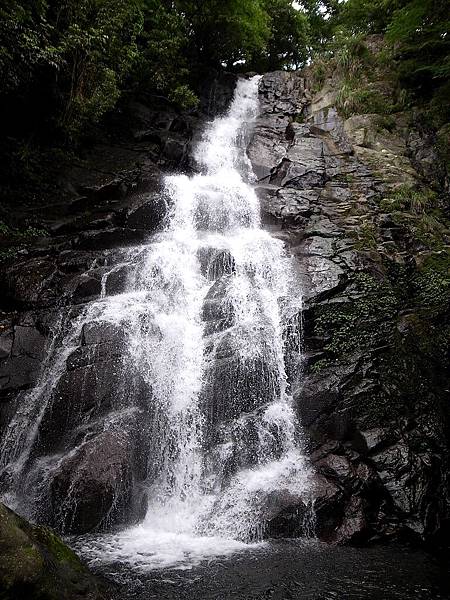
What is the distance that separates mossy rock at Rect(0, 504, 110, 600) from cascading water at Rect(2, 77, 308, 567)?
4.84ft

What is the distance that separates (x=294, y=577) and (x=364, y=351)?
194 inches

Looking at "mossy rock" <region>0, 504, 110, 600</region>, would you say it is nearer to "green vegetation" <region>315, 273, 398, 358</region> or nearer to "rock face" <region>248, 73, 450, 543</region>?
"rock face" <region>248, 73, 450, 543</region>

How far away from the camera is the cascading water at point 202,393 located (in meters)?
6.70

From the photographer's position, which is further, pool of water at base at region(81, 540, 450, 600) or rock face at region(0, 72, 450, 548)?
rock face at region(0, 72, 450, 548)

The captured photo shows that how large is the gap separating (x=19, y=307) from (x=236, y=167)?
9.46m

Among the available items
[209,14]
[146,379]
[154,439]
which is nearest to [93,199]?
[146,379]

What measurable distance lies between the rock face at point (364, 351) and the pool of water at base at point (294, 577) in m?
0.78

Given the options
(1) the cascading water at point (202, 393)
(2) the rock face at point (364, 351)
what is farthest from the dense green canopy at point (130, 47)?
(1) the cascading water at point (202, 393)

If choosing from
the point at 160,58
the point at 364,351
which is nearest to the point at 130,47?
the point at 160,58

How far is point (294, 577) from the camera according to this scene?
5047mm

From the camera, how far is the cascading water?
670 cm

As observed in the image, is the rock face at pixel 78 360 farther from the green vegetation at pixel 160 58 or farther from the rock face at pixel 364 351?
the rock face at pixel 364 351

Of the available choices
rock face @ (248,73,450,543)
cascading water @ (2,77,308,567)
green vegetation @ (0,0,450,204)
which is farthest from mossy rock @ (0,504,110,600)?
green vegetation @ (0,0,450,204)

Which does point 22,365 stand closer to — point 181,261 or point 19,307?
point 19,307
